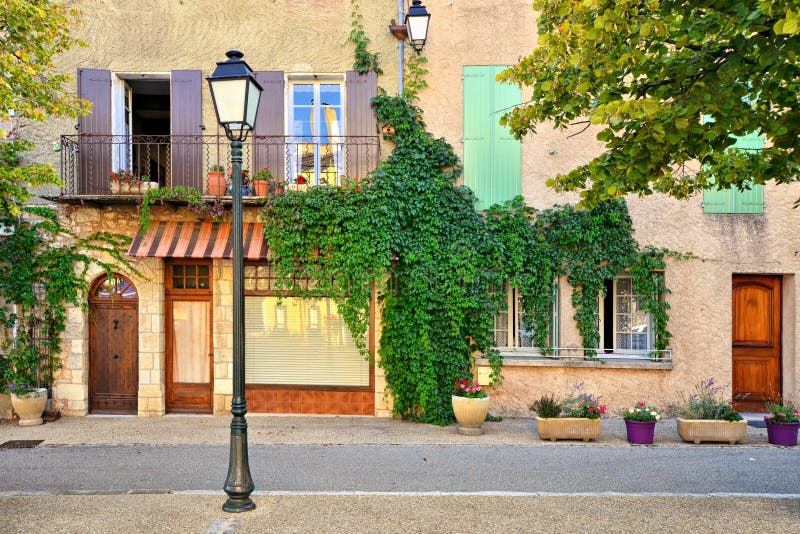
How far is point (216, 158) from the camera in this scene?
9258mm

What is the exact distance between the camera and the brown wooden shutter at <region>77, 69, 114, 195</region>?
29.5 feet

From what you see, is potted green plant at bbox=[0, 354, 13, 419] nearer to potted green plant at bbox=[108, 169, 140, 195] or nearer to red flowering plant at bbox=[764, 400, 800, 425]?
potted green plant at bbox=[108, 169, 140, 195]

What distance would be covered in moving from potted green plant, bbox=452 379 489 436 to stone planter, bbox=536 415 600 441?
86 cm

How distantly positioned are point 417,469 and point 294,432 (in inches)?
97.7

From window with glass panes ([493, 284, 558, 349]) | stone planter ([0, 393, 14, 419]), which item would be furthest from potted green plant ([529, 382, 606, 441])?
stone planter ([0, 393, 14, 419])

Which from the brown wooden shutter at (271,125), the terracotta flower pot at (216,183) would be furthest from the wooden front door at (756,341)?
the terracotta flower pot at (216,183)

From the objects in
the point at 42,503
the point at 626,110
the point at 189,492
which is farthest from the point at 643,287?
the point at 42,503

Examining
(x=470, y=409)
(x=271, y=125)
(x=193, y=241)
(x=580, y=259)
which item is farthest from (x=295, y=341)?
(x=580, y=259)

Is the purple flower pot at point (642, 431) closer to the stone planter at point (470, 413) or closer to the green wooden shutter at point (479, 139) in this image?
the stone planter at point (470, 413)

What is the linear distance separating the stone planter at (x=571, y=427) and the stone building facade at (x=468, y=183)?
4.70 feet

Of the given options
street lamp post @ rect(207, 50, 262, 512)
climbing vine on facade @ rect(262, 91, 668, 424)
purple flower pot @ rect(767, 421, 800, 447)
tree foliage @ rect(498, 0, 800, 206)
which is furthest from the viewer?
climbing vine on facade @ rect(262, 91, 668, 424)

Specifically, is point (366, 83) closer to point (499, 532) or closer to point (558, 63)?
point (558, 63)

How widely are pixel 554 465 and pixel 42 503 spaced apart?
217 inches

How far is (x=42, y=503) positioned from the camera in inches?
209
